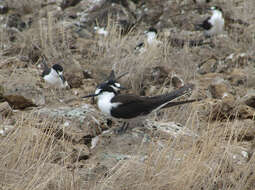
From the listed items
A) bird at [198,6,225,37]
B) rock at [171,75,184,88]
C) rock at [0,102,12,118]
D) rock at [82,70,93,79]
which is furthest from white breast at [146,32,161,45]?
rock at [0,102,12,118]

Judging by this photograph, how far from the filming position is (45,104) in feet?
18.4

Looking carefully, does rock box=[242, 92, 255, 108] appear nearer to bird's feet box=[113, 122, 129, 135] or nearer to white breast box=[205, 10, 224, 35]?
bird's feet box=[113, 122, 129, 135]

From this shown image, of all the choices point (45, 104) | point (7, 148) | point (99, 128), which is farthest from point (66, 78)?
point (7, 148)

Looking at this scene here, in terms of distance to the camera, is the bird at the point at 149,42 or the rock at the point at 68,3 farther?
the rock at the point at 68,3

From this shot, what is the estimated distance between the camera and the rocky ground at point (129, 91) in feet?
Result: 12.4

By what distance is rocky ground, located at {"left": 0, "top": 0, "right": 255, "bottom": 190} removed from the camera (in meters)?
3.77

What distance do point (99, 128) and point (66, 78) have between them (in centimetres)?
189

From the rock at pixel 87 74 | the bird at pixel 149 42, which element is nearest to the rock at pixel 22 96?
the rock at pixel 87 74

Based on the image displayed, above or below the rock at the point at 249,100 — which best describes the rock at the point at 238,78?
below

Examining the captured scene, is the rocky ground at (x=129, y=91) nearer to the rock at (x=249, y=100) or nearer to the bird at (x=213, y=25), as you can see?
the rock at (x=249, y=100)

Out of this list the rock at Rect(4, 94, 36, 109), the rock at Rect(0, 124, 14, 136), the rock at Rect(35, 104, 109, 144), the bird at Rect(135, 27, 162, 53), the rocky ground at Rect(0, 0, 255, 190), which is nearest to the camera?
the rocky ground at Rect(0, 0, 255, 190)

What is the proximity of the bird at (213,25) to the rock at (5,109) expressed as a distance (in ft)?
17.0

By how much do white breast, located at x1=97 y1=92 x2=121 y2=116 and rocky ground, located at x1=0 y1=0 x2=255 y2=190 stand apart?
0.19 m

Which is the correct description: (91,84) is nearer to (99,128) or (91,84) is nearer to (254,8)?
(99,128)
